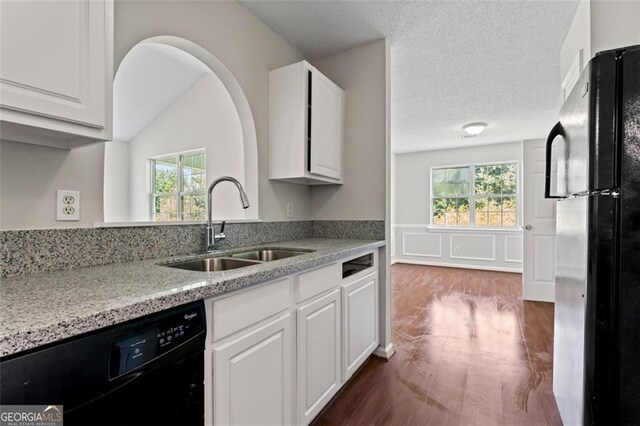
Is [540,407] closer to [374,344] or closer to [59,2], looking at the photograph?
[374,344]

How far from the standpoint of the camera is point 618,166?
1.01 m

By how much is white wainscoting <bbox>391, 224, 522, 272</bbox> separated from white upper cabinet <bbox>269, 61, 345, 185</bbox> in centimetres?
465

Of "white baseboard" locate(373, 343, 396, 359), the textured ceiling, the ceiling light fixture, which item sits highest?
the textured ceiling

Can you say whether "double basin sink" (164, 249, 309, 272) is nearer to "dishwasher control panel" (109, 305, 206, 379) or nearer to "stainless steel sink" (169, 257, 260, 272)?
"stainless steel sink" (169, 257, 260, 272)

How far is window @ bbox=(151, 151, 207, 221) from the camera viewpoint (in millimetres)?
4297

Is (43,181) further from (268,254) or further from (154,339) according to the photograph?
(268,254)

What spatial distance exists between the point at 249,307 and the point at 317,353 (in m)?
0.62

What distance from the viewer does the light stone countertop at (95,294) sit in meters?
0.63

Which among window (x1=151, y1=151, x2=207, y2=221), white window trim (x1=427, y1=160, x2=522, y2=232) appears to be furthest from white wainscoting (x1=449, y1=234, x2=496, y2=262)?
window (x1=151, y1=151, x2=207, y2=221)

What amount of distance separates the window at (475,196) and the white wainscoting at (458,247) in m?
0.22

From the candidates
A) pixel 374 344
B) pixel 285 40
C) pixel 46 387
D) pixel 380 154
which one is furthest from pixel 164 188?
pixel 46 387

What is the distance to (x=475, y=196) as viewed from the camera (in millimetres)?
6070

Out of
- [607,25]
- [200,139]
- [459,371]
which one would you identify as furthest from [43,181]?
[200,139]

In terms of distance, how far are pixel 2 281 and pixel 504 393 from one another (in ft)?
8.25
